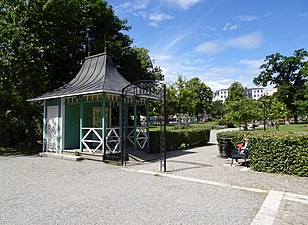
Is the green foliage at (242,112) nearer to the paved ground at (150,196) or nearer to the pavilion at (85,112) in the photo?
the pavilion at (85,112)

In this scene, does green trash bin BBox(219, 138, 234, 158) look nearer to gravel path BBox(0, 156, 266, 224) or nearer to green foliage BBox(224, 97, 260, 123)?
gravel path BBox(0, 156, 266, 224)

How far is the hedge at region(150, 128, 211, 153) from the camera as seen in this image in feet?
40.1

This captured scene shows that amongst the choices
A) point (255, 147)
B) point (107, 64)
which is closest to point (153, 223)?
point (255, 147)

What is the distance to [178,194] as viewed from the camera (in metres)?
5.52

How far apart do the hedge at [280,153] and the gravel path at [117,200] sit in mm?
→ 2555

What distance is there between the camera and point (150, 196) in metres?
5.36

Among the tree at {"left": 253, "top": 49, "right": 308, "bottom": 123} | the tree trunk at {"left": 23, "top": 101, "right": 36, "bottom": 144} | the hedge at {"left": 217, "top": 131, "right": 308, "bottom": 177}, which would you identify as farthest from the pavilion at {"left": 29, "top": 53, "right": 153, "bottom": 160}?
the tree at {"left": 253, "top": 49, "right": 308, "bottom": 123}

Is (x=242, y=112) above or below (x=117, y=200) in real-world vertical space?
above

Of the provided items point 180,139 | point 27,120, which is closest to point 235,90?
point 180,139

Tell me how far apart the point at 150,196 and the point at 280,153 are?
481 cm

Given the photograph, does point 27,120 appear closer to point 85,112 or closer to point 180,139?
point 85,112

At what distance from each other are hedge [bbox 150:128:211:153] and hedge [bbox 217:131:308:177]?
5316 mm

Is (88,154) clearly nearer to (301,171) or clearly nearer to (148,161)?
(148,161)

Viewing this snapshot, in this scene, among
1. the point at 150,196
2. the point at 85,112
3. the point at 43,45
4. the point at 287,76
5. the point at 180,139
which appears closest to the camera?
the point at 150,196
